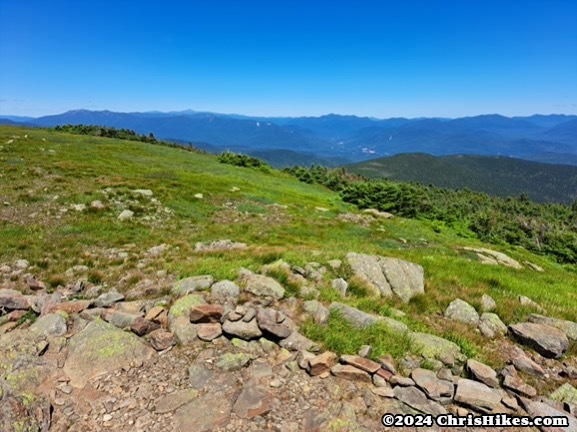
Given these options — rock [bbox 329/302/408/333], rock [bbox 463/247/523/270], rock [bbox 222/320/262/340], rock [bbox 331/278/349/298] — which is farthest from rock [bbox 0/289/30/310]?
rock [bbox 463/247/523/270]

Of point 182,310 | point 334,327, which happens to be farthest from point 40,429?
point 334,327

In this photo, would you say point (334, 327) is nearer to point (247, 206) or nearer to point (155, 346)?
point (155, 346)

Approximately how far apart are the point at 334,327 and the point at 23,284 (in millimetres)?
9013

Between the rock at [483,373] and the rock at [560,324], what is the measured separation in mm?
3605

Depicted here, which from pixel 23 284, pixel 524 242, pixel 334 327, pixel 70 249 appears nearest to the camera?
pixel 334 327

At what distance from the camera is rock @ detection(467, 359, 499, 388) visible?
5777 millimetres

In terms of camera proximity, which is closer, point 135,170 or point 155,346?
point 155,346

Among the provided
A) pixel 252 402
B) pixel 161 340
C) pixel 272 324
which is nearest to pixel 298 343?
pixel 272 324

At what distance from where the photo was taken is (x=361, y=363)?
5680mm

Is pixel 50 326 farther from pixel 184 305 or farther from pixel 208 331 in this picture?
pixel 208 331

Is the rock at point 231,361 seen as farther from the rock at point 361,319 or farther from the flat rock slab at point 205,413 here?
the rock at point 361,319

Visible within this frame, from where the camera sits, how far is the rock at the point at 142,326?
6500 mm

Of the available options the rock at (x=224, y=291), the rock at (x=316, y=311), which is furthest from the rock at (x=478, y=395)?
the rock at (x=224, y=291)

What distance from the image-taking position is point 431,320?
841 cm
